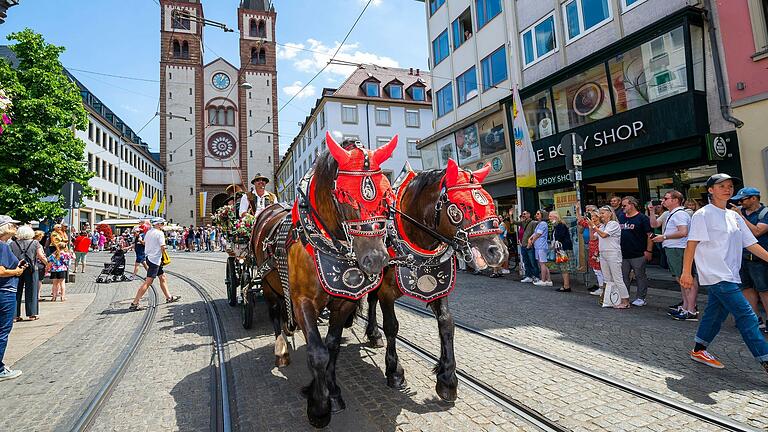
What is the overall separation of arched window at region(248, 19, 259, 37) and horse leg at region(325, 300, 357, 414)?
5811cm

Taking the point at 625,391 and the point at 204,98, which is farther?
the point at 204,98

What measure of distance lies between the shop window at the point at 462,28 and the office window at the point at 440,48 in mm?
857

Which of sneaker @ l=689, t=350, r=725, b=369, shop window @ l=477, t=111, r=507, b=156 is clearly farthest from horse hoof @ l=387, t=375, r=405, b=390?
shop window @ l=477, t=111, r=507, b=156

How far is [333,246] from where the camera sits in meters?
2.87

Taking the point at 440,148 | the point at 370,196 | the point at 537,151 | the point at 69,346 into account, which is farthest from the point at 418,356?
the point at 440,148

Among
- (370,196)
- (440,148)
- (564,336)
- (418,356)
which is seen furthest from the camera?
(440,148)

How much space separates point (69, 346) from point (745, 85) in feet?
47.6

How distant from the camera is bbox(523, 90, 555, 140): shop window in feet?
46.2

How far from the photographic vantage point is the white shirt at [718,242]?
145 inches

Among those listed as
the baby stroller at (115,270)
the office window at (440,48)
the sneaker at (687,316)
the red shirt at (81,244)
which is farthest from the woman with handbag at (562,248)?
the red shirt at (81,244)

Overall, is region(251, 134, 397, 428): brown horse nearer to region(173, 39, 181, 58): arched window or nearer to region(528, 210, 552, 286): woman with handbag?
region(528, 210, 552, 286): woman with handbag

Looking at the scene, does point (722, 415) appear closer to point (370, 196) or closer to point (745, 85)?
point (370, 196)

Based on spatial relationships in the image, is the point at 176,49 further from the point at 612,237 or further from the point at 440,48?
the point at 612,237

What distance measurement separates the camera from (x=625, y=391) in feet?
10.9
